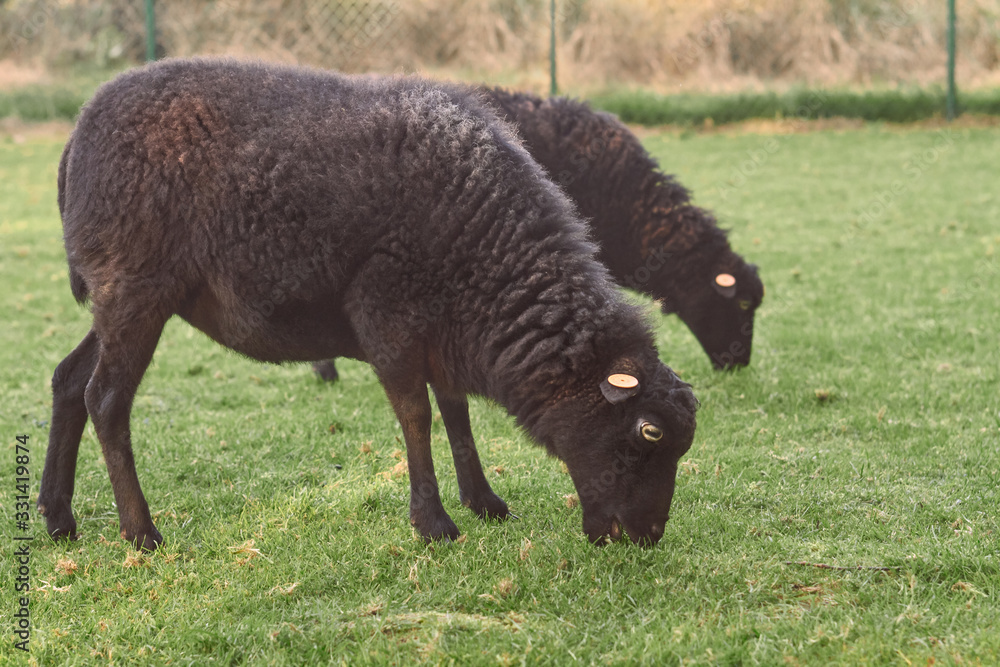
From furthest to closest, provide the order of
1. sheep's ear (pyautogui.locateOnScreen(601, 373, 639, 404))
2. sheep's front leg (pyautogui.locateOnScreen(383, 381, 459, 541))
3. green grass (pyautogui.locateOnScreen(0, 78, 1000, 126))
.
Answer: green grass (pyautogui.locateOnScreen(0, 78, 1000, 126))
sheep's front leg (pyautogui.locateOnScreen(383, 381, 459, 541))
sheep's ear (pyautogui.locateOnScreen(601, 373, 639, 404))

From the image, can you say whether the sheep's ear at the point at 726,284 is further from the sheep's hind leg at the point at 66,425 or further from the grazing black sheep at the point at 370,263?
the sheep's hind leg at the point at 66,425

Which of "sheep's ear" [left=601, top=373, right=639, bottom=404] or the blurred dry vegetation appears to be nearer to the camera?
"sheep's ear" [left=601, top=373, right=639, bottom=404]

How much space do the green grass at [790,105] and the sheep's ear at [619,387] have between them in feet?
42.4

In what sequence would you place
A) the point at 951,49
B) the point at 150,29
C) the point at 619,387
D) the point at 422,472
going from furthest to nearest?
the point at 951,49 < the point at 150,29 < the point at 422,472 < the point at 619,387

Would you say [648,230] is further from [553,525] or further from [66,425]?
[66,425]

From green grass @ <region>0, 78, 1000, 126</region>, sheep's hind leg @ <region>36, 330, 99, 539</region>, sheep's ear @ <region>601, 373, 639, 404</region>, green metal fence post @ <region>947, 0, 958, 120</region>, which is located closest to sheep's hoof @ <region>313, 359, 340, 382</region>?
sheep's hind leg @ <region>36, 330, 99, 539</region>

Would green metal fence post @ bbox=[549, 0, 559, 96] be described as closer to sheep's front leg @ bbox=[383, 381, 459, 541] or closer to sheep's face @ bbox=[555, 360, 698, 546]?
sheep's front leg @ bbox=[383, 381, 459, 541]

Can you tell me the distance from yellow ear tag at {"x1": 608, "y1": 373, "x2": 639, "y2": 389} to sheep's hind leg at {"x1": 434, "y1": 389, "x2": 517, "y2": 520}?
1102mm

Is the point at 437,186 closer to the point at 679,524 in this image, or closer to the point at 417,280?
the point at 417,280

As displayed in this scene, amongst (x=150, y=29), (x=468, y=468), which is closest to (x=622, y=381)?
(x=468, y=468)

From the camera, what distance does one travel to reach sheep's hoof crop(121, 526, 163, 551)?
4410 millimetres

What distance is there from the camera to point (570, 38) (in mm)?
16062

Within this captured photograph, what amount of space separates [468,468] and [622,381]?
1239 millimetres

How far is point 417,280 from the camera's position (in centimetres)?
409
